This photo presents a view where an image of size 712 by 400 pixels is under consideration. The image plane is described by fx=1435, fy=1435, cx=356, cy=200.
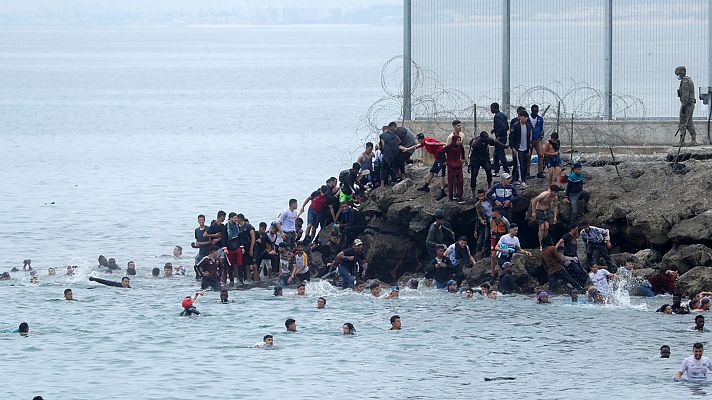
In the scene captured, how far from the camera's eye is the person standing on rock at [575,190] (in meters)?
31.9

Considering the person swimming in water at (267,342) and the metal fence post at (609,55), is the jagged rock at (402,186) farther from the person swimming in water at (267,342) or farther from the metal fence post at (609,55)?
the person swimming in water at (267,342)

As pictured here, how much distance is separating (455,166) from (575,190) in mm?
2786

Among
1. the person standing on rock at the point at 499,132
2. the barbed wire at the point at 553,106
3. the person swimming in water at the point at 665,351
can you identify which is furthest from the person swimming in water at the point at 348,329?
the barbed wire at the point at 553,106

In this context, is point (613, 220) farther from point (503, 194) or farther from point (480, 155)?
point (480, 155)

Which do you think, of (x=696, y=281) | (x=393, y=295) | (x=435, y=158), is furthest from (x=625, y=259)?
(x=435, y=158)

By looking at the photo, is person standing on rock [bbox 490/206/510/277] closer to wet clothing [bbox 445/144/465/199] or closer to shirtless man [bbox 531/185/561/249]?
shirtless man [bbox 531/185/561/249]

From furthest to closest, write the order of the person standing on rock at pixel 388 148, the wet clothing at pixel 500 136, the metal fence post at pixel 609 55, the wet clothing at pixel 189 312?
the metal fence post at pixel 609 55, the person standing on rock at pixel 388 148, the wet clothing at pixel 500 136, the wet clothing at pixel 189 312

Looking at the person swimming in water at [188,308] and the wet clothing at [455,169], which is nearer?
the person swimming in water at [188,308]

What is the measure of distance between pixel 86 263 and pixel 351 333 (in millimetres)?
12964

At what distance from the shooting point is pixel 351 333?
29.9 meters

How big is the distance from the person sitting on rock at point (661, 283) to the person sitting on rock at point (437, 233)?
4.49 meters

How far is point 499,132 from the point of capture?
32.8 metres

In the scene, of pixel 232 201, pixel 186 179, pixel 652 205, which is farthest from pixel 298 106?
pixel 652 205

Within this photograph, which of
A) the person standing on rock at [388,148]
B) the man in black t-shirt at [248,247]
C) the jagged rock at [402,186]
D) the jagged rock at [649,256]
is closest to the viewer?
the jagged rock at [649,256]
